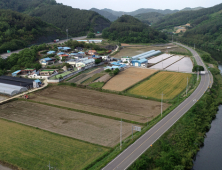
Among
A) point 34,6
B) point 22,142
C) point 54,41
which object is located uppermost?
point 34,6

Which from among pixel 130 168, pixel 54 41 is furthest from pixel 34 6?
pixel 130 168

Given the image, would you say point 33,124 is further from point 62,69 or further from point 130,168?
point 62,69

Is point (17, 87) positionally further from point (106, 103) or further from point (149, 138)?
point (149, 138)

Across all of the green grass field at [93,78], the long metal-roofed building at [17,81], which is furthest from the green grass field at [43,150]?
the green grass field at [93,78]

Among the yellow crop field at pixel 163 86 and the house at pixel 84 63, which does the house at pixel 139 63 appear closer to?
the yellow crop field at pixel 163 86

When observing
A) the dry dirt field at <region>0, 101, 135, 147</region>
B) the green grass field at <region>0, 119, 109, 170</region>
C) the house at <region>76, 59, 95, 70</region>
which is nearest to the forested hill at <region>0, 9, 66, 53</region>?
the house at <region>76, 59, 95, 70</region>
